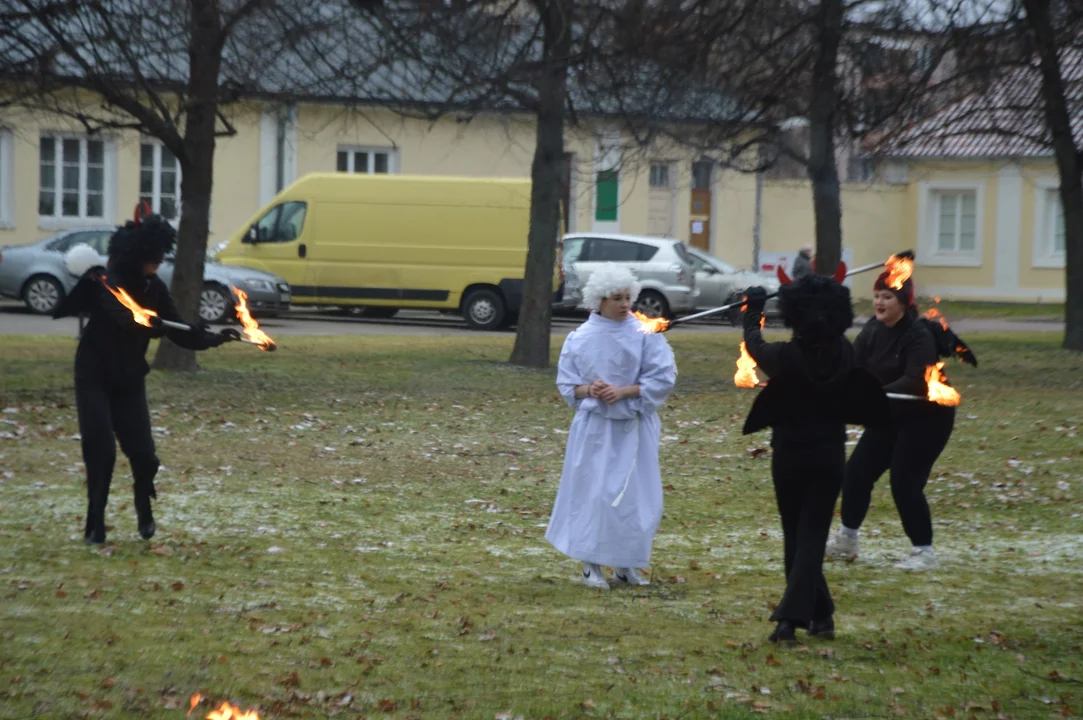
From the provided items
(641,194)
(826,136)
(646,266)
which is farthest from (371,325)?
(641,194)

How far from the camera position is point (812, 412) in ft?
22.2

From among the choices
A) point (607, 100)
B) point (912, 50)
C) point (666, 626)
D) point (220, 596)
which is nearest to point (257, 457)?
point (220, 596)

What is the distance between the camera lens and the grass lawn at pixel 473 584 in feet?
19.1

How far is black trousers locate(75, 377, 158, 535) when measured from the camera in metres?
8.62

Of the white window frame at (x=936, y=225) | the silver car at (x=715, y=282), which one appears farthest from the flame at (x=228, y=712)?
the white window frame at (x=936, y=225)

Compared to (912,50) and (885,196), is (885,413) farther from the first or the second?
(885,196)

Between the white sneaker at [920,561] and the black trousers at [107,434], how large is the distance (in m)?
4.42

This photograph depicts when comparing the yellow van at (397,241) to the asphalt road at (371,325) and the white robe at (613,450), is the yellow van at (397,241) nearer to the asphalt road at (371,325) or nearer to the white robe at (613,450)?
the asphalt road at (371,325)

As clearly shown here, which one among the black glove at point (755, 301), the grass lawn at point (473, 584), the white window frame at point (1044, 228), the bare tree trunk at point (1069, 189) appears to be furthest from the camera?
the white window frame at point (1044, 228)

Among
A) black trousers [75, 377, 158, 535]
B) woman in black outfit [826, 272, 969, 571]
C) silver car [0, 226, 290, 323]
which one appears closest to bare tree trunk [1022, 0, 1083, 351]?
silver car [0, 226, 290, 323]

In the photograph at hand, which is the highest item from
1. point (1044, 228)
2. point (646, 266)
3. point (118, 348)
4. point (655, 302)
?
point (1044, 228)

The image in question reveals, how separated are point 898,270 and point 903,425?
0.89 metres

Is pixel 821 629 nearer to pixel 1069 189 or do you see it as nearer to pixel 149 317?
pixel 149 317

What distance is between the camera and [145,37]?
1574 cm
